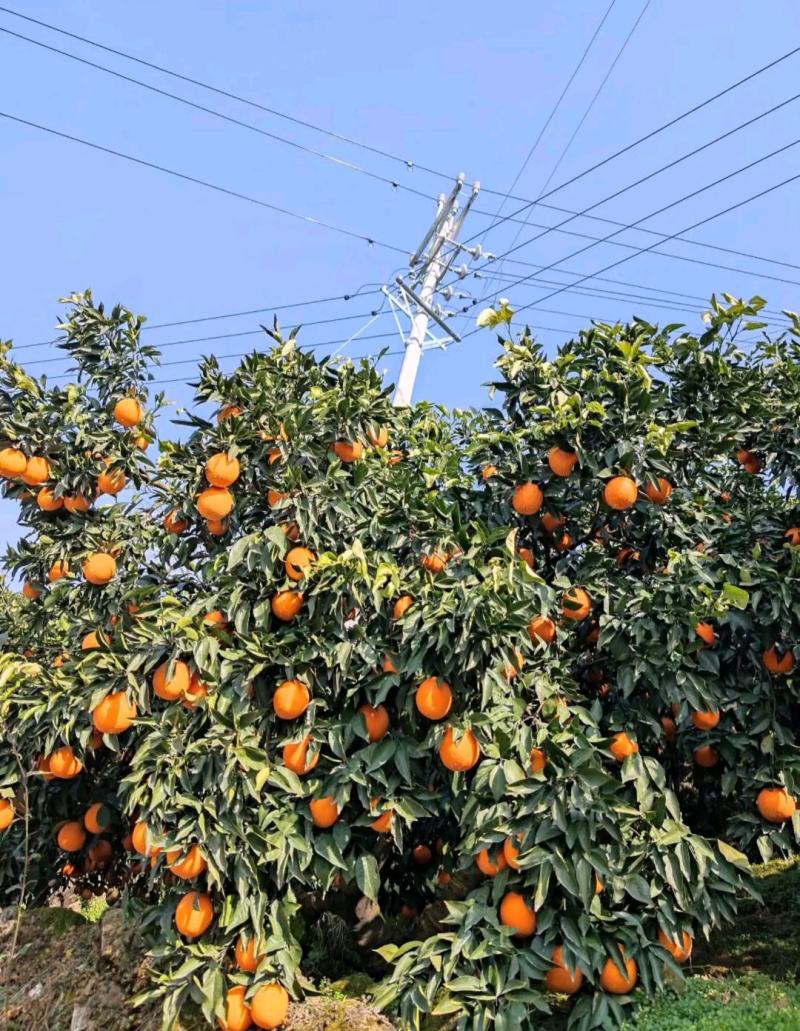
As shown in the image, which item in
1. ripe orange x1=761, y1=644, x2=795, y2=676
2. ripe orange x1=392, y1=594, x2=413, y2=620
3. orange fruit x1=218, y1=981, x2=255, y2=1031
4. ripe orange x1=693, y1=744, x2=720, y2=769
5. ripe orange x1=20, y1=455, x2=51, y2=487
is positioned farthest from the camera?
ripe orange x1=20, y1=455, x2=51, y2=487

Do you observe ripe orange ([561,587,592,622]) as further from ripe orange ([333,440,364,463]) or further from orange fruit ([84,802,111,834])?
orange fruit ([84,802,111,834])

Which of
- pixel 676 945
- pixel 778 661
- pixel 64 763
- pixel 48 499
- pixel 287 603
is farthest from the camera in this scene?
pixel 48 499

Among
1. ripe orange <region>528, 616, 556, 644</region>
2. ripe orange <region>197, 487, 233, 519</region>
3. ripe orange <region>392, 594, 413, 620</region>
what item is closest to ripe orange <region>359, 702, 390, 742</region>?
ripe orange <region>392, 594, 413, 620</region>

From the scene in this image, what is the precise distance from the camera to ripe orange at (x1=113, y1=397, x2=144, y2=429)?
4.49 metres

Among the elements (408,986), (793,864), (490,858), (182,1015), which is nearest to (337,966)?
(182,1015)

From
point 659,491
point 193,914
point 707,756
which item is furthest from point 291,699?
point 707,756

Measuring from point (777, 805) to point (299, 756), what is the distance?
6.43 feet

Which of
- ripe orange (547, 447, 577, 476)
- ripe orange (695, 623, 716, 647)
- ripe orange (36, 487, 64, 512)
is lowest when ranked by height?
ripe orange (695, 623, 716, 647)

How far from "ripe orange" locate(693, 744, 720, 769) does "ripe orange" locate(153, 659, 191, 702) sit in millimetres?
2344

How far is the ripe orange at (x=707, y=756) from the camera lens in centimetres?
404

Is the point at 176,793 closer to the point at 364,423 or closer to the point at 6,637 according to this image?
the point at 364,423

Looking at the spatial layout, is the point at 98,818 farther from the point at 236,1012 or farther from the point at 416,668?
the point at 416,668

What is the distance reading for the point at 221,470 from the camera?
3.89 meters

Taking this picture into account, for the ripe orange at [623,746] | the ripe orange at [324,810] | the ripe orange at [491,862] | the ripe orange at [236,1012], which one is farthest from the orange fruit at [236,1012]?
the ripe orange at [623,746]
